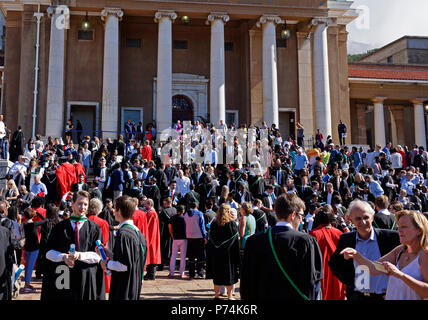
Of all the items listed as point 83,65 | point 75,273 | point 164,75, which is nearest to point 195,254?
point 75,273

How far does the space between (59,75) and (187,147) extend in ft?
35.5

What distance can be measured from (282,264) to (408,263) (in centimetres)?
108

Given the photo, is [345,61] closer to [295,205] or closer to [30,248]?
[30,248]

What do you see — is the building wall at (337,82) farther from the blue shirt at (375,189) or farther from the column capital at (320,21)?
the blue shirt at (375,189)

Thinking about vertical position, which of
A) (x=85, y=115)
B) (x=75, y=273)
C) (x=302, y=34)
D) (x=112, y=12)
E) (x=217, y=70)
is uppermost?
(x=302, y=34)

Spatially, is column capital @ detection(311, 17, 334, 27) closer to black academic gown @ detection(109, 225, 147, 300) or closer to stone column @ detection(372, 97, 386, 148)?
stone column @ detection(372, 97, 386, 148)

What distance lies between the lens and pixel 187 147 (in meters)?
19.6

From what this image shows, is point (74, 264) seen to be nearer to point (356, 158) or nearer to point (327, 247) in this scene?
point (327, 247)

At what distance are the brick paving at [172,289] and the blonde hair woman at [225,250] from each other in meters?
0.68

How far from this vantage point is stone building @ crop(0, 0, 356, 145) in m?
26.2

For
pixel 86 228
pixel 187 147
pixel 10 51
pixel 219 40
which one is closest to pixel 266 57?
pixel 219 40

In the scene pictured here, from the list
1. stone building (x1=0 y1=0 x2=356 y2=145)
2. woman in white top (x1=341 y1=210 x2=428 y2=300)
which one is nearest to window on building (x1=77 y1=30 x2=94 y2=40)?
stone building (x1=0 y1=0 x2=356 y2=145)

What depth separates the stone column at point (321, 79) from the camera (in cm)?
2730

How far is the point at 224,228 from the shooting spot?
26.9 feet
